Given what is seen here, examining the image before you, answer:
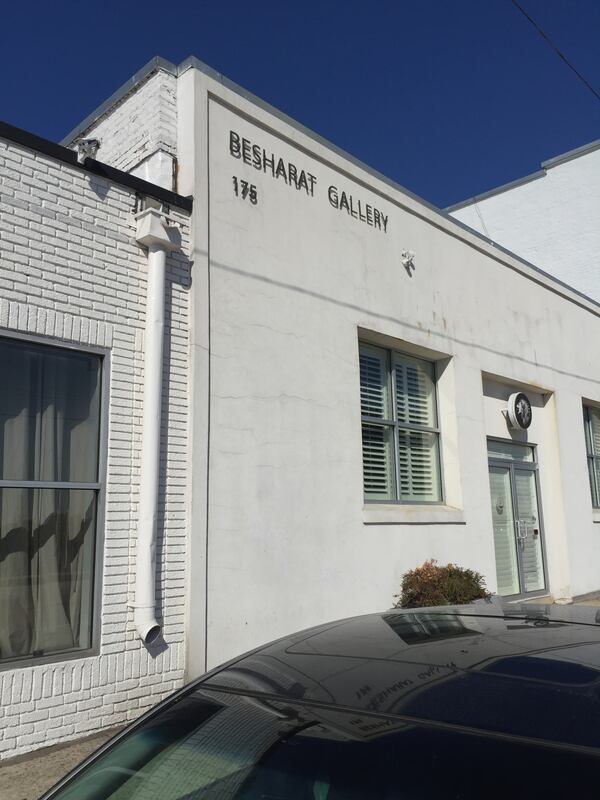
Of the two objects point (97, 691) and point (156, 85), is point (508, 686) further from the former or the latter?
point (156, 85)

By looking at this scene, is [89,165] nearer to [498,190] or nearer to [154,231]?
[154,231]

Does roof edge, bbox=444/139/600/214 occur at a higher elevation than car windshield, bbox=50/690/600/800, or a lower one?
higher

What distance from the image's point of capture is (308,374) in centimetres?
785

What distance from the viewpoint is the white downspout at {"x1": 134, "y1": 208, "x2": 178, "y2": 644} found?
5.86m

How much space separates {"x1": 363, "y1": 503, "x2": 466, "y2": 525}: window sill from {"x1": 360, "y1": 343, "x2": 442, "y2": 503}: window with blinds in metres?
0.24

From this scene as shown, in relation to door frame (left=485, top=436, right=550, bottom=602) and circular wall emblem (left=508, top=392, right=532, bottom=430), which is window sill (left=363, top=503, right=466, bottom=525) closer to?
door frame (left=485, top=436, right=550, bottom=602)

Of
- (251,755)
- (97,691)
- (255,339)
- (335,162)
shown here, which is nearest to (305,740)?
(251,755)

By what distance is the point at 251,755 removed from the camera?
1789mm

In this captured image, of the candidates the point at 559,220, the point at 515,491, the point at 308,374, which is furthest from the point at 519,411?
the point at 559,220

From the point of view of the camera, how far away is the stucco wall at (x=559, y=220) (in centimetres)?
1788

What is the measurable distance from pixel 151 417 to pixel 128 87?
3.74 metres

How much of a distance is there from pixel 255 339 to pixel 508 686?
5.81 m

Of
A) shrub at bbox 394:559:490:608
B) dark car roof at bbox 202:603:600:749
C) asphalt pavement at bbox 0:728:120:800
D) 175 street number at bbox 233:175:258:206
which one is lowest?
asphalt pavement at bbox 0:728:120:800

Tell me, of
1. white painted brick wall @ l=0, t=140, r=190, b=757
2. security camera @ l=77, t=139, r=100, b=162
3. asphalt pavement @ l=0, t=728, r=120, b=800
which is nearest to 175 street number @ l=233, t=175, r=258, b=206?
white painted brick wall @ l=0, t=140, r=190, b=757
